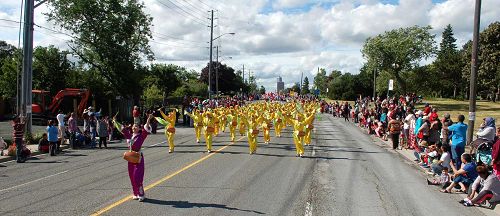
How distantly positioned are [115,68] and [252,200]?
33495 millimetres

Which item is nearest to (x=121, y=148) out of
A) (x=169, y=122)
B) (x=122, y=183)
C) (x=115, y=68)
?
(x=169, y=122)

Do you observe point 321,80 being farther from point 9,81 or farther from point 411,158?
point 411,158

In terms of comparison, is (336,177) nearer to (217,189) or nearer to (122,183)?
(217,189)

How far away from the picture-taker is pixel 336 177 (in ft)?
41.1

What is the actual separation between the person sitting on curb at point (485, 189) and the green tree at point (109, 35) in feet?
113

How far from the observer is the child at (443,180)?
11.3m

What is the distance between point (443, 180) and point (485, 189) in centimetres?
184

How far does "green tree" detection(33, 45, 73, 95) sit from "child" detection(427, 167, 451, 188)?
1365 inches

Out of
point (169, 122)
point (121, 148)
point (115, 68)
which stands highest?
point (115, 68)

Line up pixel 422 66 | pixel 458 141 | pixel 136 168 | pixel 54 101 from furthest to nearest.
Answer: pixel 422 66, pixel 54 101, pixel 458 141, pixel 136 168

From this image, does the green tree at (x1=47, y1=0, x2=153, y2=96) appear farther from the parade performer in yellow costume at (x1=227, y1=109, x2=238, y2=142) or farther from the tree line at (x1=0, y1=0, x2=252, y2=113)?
the parade performer in yellow costume at (x1=227, y1=109, x2=238, y2=142)

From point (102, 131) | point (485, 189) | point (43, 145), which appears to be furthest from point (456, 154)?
point (43, 145)

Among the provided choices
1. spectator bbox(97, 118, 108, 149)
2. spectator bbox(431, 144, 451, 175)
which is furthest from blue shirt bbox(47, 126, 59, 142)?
spectator bbox(431, 144, 451, 175)

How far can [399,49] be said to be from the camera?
56.1m
